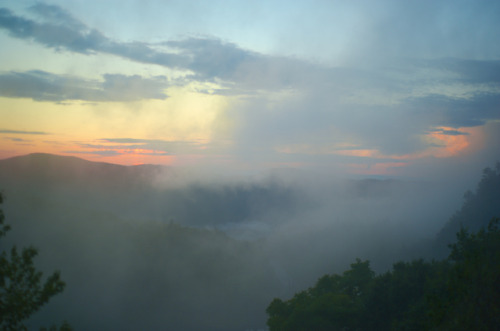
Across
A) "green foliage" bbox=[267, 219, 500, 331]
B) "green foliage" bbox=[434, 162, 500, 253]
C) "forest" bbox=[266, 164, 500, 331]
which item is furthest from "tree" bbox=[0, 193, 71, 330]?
"green foliage" bbox=[434, 162, 500, 253]

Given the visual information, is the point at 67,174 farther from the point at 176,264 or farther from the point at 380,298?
the point at 380,298

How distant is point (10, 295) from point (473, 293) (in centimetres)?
1672

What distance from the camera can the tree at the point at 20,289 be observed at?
11281 millimetres

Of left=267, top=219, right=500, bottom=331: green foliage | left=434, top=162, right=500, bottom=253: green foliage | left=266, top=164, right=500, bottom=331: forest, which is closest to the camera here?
left=266, top=164, right=500, bottom=331: forest

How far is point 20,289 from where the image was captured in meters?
11.8

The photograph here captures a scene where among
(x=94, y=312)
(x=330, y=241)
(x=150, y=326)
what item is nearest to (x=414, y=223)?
(x=330, y=241)

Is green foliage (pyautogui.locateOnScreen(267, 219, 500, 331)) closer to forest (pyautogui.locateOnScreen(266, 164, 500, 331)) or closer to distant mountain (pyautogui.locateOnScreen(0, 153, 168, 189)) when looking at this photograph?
forest (pyautogui.locateOnScreen(266, 164, 500, 331))

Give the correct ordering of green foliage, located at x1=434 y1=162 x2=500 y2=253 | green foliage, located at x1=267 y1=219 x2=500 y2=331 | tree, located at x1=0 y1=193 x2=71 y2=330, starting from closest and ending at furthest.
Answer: tree, located at x1=0 y1=193 x2=71 y2=330
green foliage, located at x1=267 y1=219 x2=500 y2=331
green foliage, located at x1=434 y1=162 x2=500 y2=253

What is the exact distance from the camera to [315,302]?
27.2m

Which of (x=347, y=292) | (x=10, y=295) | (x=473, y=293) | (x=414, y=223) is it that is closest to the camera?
(x=10, y=295)

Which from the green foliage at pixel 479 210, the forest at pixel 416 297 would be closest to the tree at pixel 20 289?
the forest at pixel 416 297

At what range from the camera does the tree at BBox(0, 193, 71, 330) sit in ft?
37.0

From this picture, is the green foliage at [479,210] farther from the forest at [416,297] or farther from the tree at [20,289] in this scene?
the tree at [20,289]

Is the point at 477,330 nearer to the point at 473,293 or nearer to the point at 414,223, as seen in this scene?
the point at 473,293
